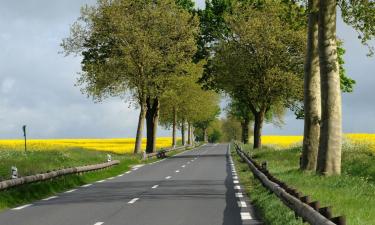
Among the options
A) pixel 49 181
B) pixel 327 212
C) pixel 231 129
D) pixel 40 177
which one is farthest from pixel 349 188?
pixel 231 129

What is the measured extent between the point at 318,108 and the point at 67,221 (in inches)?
563

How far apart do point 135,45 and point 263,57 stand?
35.4ft

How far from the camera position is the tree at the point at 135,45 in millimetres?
48344

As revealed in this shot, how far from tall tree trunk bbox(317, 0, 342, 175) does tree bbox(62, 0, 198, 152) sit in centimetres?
2770

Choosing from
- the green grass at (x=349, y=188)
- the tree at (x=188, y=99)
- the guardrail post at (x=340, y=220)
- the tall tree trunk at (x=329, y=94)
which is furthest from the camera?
the tree at (x=188, y=99)

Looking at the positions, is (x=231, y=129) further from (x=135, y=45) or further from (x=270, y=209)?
(x=270, y=209)

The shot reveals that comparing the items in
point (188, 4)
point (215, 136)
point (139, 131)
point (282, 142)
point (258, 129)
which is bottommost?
point (282, 142)

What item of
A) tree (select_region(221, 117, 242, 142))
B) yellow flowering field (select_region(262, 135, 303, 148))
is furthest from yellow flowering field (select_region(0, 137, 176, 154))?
tree (select_region(221, 117, 242, 142))

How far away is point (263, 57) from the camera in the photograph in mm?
50344

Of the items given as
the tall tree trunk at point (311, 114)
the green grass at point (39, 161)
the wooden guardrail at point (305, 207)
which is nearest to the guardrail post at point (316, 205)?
the wooden guardrail at point (305, 207)

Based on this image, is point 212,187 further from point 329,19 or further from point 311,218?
point 311,218

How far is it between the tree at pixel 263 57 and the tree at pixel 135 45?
12.2 feet

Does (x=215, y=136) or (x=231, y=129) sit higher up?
(x=231, y=129)

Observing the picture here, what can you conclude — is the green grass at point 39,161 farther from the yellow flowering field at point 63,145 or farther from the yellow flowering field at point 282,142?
the yellow flowering field at point 282,142
